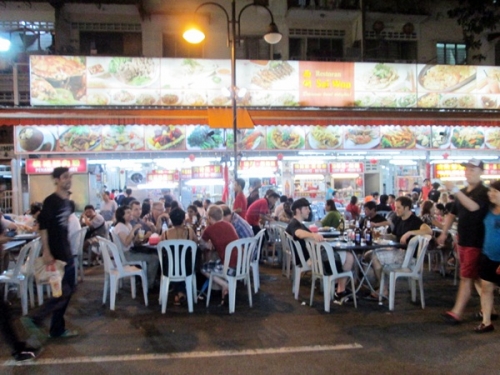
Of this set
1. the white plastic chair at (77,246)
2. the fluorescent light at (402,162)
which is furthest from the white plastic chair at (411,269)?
the fluorescent light at (402,162)

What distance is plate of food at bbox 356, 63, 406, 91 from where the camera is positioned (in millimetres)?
11602

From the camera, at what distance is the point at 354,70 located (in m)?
11.5

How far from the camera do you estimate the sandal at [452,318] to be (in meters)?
5.34

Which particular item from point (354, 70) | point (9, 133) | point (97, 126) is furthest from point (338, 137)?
point (9, 133)

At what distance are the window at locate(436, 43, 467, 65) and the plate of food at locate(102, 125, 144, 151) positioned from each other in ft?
39.1

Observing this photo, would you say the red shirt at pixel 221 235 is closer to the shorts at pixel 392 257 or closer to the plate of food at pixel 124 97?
the shorts at pixel 392 257

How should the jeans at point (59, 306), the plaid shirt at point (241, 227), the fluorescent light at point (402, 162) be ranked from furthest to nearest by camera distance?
the fluorescent light at point (402, 162) → the plaid shirt at point (241, 227) → the jeans at point (59, 306)

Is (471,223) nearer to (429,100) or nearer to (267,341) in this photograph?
(267,341)

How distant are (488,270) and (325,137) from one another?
6.79m

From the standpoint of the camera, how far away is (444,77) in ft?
39.4

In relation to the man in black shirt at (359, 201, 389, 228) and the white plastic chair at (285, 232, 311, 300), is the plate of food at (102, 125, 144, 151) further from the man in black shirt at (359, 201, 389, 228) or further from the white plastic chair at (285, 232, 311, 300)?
the man in black shirt at (359, 201, 389, 228)

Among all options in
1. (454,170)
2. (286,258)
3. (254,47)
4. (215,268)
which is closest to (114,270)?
(215,268)

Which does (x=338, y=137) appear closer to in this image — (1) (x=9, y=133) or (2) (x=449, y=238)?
(2) (x=449, y=238)

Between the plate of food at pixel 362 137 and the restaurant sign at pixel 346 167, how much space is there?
1497 millimetres
